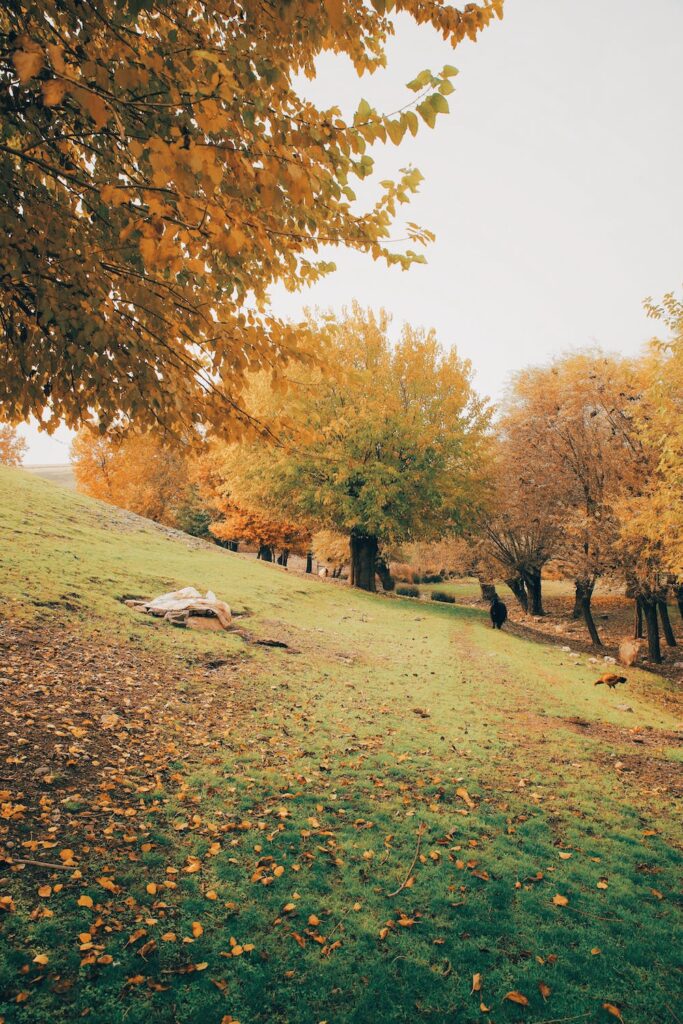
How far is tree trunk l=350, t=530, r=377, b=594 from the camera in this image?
27672mm

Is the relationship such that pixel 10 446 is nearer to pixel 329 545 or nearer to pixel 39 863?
pixel 329 545

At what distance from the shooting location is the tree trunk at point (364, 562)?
1089 inches

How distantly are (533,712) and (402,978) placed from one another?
7279 millimetres

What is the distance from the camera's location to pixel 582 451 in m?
23.6

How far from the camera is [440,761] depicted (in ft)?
23.8

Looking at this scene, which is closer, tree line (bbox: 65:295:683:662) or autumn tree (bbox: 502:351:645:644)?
autumn tree (bbox: 502:351:645:644)

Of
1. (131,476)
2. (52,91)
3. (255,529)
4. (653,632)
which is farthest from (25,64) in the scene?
(131,476)

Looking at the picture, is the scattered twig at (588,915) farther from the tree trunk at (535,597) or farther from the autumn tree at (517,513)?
the tree trunk at (535,597)

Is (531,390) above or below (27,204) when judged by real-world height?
above

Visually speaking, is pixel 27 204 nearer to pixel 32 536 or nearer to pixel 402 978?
pixel 402 978

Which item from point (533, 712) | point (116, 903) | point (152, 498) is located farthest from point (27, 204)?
point (152, 498)

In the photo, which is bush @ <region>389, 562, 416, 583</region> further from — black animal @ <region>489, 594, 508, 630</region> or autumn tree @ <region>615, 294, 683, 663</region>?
autumn tree @ <region>615, 294, 683, 663</region>

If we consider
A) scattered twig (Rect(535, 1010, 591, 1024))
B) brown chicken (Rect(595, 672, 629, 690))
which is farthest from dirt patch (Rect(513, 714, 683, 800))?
scattered twig (Rect(535, 1010, 591, 1024))

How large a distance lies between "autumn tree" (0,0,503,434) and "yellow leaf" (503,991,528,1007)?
4930mm
